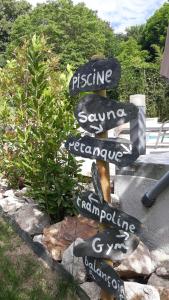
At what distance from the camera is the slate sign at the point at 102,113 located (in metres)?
2.47

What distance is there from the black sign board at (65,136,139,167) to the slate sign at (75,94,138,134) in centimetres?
9

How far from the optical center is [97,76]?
2.55 metres

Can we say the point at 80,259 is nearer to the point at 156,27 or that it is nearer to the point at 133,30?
the point at 156,27

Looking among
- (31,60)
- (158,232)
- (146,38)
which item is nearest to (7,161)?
(31,60)

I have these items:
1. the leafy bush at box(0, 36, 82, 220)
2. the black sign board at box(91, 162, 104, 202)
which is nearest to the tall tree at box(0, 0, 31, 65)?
the leafy bush at box(0, 36, 82, 220)

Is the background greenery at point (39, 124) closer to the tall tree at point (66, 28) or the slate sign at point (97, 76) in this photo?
the slate sign at point (97, 76)

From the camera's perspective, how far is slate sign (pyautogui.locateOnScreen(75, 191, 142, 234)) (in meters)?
2.48

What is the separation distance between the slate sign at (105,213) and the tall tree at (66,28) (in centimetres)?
3326

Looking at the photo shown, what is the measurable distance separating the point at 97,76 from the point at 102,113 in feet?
0.78

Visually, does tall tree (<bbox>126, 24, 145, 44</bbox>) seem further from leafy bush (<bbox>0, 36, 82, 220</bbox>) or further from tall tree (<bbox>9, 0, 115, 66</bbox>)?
leafy bush (<bbox>0, 36, 82, 220</bbox>)

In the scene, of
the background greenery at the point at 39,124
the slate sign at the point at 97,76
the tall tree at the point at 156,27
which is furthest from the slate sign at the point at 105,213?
the tall tree at the point at 156,27

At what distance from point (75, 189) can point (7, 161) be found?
1.46 m

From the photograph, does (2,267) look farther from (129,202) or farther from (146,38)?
(146,38)

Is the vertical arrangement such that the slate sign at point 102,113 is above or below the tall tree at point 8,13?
below
